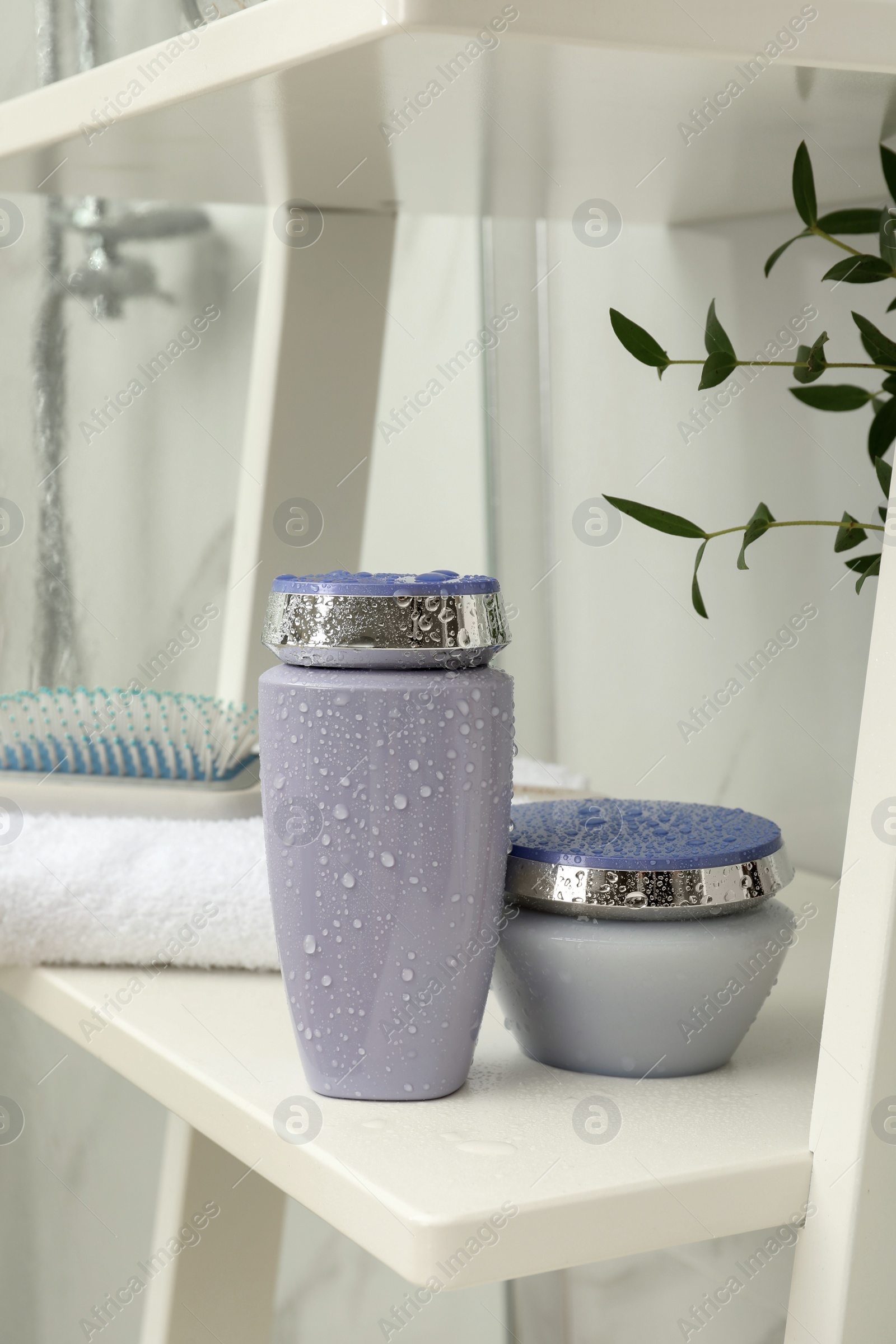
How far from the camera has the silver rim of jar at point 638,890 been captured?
345 mm

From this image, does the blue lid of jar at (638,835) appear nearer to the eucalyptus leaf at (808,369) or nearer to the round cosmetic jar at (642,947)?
the round cosmetic jar at (642,947)

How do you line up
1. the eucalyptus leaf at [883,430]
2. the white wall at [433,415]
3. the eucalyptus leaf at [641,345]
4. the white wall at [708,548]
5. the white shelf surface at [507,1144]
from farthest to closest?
the white wall at [433,415] → the white wall at [708,548] → the eucalyptus leaf at [883,430] → the eucalyptus leaf at [641,345] → the white shelf surface at [507,1144]

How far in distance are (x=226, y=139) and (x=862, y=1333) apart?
1.36ft

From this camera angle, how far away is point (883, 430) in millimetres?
509

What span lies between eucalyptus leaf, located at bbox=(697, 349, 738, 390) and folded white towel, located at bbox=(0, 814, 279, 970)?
0.24 meters

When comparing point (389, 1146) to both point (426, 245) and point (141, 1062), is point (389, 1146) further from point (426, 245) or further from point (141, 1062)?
point (426, 245)

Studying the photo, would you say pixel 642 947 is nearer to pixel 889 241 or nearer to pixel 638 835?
pixel 638 835

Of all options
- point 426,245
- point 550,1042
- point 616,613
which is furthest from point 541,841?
point 426,245

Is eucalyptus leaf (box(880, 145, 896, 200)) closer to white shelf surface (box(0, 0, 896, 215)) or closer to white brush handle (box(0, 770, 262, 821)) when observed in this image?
white shelf surface (box(0, 0, 896, 215))

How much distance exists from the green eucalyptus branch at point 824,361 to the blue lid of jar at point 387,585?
55 millimetres

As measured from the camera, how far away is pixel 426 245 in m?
0.96

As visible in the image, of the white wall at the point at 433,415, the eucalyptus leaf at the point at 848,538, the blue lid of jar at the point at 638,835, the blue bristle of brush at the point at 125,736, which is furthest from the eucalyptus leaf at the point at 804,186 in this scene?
the white wall at the point at 433,415

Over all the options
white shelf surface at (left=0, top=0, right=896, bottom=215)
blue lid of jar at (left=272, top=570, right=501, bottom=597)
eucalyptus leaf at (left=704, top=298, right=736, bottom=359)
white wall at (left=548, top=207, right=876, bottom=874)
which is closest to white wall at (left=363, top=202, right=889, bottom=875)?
white wall at (left=548, top=207, right=876, bottom=874)

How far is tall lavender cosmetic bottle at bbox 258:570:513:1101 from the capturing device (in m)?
0.32
